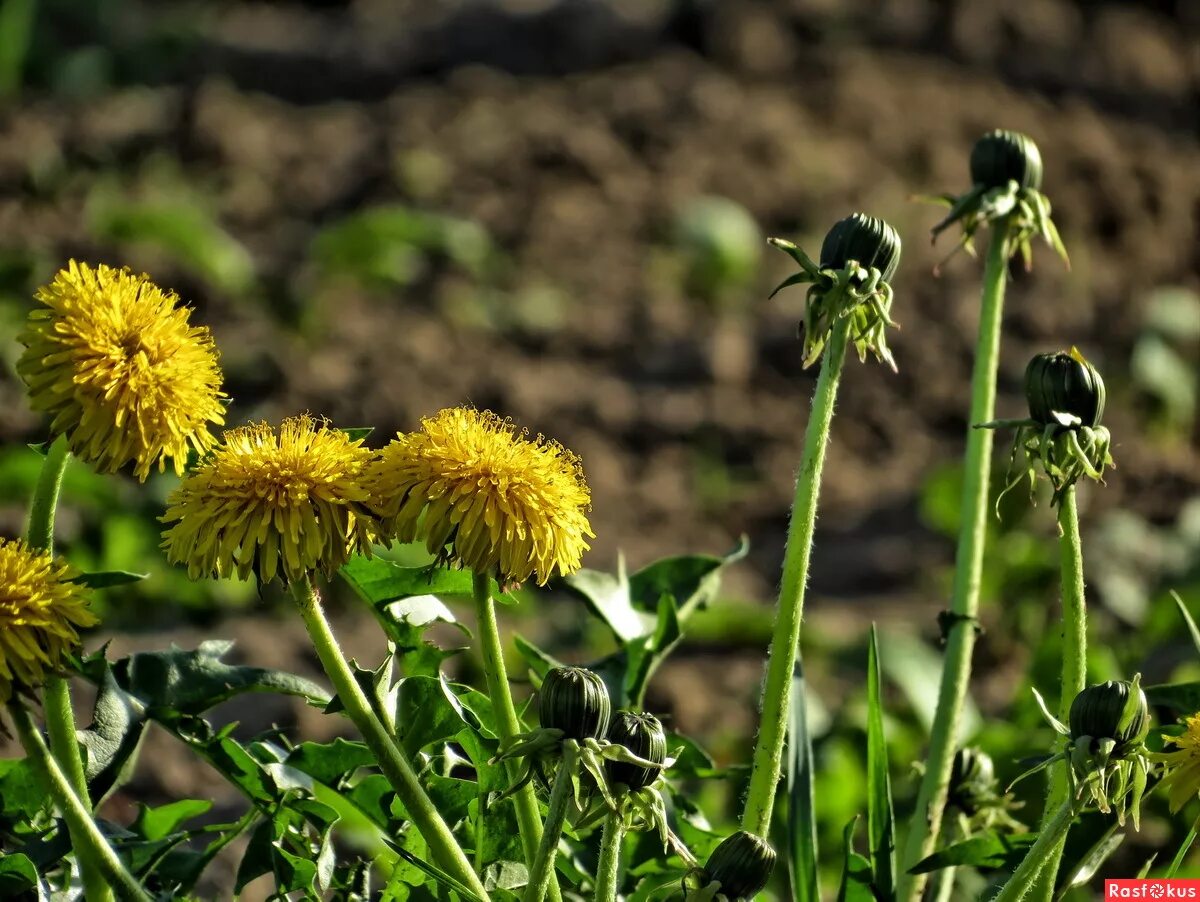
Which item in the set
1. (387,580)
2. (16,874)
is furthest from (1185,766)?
(16,874)

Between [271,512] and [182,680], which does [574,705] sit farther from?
[182,680]

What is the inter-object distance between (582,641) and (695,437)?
159 cm

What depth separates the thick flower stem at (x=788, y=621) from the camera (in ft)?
5.34

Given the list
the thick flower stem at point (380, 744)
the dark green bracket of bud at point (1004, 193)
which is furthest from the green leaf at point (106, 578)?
the dark green bracket of bud at point (1004, 193)

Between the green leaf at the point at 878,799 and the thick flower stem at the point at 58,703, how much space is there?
33.4 inches

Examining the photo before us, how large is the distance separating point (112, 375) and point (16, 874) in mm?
495

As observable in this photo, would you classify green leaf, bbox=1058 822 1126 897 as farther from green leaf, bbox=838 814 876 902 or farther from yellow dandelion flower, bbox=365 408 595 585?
yellow dandelion flower, bbox=365 408 595 585

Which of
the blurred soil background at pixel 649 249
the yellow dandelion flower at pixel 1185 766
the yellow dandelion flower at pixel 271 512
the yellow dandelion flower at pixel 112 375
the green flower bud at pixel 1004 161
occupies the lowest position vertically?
the blurred soil background at pixel 649 249

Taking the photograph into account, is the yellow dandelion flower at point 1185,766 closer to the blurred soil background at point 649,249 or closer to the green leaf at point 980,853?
the green leaf at point 980,853

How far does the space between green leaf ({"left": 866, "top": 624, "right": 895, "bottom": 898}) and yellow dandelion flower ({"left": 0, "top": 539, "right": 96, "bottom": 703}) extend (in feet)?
2.89

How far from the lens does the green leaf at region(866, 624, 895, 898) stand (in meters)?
Result: 1.84

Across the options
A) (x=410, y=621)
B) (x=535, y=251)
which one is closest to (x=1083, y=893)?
(x=410, y=621)

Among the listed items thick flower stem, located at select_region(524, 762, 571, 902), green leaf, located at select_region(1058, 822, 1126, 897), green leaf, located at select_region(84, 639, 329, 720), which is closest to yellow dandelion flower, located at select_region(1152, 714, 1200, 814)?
green leaf, located at select_region(1058, 822, 1126, 897)

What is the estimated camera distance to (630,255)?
6508mm
